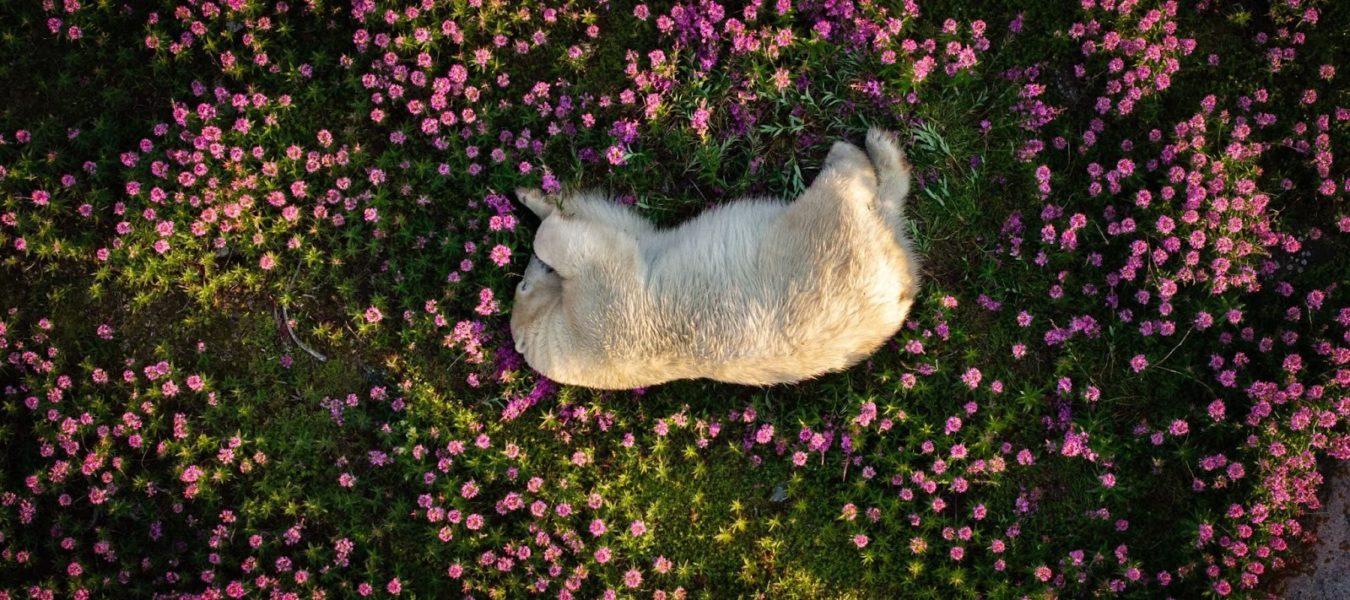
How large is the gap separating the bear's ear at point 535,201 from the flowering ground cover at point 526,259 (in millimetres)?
84

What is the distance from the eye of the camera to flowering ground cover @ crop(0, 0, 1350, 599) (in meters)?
5.97

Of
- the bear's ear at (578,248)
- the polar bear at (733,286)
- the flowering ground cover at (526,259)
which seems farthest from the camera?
the flowering ground cover at (526,259)

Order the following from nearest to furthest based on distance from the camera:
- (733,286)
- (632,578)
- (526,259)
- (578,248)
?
(733,286) → (578,248) → (632,578) → (526,259)

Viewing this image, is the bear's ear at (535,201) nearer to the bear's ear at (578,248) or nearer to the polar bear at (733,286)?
the polar bear at (733,286)

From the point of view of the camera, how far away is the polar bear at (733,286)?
5.24 m

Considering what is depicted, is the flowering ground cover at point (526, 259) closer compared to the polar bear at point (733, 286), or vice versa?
the polar bear at point (733, 286)

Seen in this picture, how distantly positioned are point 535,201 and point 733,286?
1.67m

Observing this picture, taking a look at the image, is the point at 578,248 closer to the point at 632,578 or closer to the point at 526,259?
the point at 526,259

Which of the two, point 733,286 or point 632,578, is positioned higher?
point 733,286

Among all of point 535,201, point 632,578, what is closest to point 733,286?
point 535,201

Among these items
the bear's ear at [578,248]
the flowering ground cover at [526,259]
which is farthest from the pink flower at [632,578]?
the bear's ear at [578,248]

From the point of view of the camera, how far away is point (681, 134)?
6.18 m

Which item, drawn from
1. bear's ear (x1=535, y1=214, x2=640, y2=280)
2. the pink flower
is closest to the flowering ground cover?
the pink flower

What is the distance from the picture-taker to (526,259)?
624 cm
